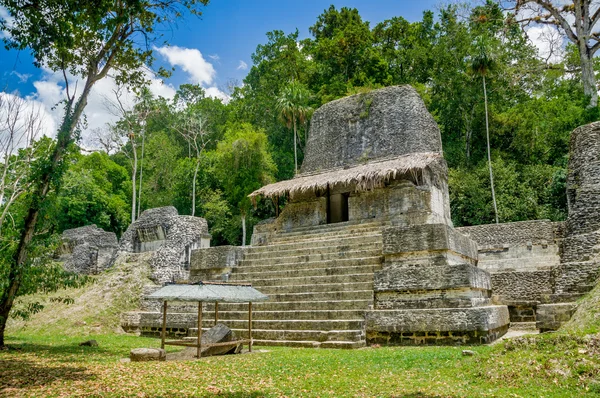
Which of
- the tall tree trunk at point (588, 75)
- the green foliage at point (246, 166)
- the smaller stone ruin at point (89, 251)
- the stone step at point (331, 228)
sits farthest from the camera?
the green foliage at point (246, 166)

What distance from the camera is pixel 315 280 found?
979 centimetres

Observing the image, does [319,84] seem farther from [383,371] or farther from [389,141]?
[383,371]

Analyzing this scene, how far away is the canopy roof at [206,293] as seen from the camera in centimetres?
701

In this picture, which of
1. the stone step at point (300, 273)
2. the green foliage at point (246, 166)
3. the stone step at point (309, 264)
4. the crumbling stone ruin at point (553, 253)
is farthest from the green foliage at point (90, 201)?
the crumbling stone ruin at point (553, 253)

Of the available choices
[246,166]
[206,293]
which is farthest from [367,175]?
[246,166]

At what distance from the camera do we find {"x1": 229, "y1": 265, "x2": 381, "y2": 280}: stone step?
9.55 m

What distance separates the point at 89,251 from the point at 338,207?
327 inches

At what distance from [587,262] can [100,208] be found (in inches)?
992

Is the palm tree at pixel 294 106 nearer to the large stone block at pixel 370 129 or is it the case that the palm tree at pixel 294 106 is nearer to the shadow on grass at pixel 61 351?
the large stone block at pixel 370 129

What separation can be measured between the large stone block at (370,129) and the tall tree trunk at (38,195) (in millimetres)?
8809

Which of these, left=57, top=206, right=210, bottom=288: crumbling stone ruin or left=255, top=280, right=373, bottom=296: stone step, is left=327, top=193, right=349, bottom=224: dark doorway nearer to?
left=57, top=206, right=210, bottom=288: crumbling stone ruin

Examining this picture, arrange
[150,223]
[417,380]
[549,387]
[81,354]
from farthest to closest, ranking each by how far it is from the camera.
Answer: [150,223]
[81,354]
[417,380]
[549,387]

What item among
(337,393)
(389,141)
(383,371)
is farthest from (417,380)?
(389,141)

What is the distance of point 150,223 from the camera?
573 inches
